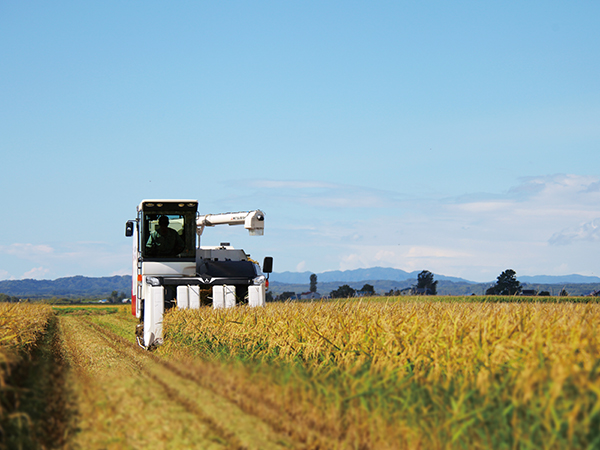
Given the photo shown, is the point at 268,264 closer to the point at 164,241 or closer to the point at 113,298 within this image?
the point at 164,241

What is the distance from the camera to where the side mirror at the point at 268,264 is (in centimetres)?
1555

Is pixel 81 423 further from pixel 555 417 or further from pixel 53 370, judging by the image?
pixel 555 417

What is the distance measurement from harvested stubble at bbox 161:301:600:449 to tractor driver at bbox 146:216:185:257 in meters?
7.50

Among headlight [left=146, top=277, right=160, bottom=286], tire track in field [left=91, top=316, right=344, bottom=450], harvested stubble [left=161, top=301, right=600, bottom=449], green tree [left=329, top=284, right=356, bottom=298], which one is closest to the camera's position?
harvested stubble [left=161, top=301, right=600, bottom=449]

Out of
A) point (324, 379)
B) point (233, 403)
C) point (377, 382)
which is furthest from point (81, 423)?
point (377, 382)

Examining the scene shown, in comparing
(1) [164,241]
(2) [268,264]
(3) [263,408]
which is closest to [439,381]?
(3) [263,408]

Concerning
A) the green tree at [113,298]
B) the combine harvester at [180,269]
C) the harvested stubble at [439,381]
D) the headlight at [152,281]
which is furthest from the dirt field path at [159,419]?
the green tree at [113,298]

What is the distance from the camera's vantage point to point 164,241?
49.3 feet

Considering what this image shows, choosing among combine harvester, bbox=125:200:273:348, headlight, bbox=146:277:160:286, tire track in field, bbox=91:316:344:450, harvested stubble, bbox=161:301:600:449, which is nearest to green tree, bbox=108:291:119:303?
combine harvester, bbox=125:200:273:348

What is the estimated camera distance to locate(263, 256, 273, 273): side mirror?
1555 cm

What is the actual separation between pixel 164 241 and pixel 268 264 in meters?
3.26

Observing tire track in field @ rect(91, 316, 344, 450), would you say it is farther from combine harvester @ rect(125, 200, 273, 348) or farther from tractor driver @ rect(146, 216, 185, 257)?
tractor driver @ rect(146, 216, 185, 257)

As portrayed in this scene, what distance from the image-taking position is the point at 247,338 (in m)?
9.17

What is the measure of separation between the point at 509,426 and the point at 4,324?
9854 millimetres
